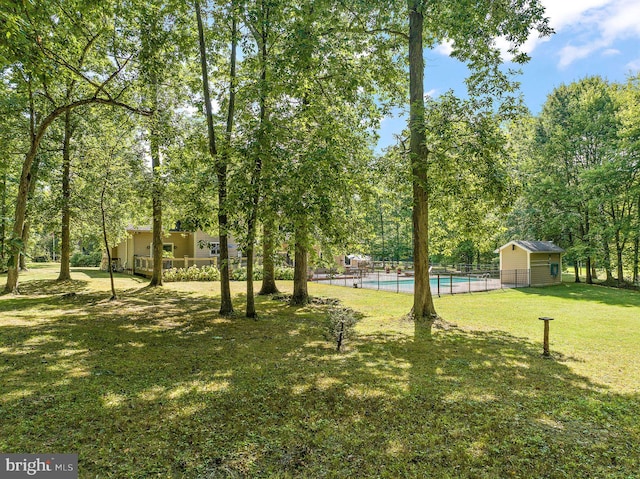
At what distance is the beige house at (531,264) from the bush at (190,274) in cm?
1791

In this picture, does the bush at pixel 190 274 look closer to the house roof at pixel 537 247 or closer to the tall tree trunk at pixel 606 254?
the house roof at pixel 537 247

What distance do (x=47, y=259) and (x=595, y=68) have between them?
58.3 m

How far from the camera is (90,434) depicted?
3.27 m

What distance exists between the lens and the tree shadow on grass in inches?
116

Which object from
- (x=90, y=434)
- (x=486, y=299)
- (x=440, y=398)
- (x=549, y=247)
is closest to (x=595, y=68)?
(x=549, y=247)

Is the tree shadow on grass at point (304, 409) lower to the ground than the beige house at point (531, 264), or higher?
lower

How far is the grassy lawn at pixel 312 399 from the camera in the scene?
297cm

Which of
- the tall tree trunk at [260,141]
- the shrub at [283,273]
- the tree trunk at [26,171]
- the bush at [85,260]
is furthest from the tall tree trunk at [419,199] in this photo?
the bush at [85,260]

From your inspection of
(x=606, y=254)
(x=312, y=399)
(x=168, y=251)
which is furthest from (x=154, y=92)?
(x=606, y=254)

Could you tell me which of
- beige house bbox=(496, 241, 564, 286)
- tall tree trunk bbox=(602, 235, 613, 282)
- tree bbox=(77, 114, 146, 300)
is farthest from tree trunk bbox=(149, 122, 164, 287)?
tall tree trunk bbox=(602, 235, 613, 282)

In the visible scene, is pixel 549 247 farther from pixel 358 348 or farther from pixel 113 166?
pixel 113 166

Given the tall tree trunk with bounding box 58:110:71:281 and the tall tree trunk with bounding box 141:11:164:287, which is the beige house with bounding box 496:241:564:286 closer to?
the tall tree trunk with bounding box 141:11:164:287

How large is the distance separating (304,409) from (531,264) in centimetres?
2167

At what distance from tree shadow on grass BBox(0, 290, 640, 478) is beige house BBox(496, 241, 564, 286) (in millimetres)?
15984
